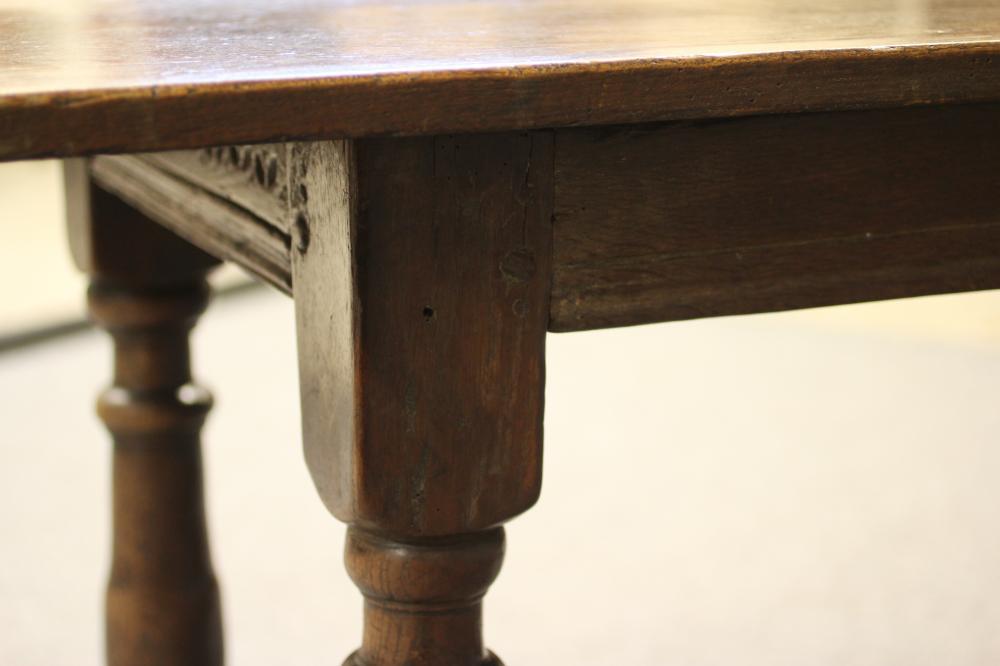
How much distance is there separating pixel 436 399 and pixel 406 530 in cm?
6

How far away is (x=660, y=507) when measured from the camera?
188cm

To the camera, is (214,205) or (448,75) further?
(214,205)

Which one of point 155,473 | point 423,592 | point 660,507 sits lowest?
point 660,507

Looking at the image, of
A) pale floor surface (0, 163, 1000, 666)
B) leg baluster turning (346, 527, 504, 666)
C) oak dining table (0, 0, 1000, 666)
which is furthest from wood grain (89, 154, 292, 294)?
pale floor surface (0, 163, 1000, 666)

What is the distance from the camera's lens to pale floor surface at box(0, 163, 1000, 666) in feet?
5.05

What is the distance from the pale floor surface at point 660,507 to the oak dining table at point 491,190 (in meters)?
0.90

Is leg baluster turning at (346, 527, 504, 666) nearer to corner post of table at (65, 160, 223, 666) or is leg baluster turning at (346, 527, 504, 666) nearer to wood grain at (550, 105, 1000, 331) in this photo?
wood grain at (550, 105, 1000, 331)

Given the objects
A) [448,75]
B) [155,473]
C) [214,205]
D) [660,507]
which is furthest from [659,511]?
[448,75]

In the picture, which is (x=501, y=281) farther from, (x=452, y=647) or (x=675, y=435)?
(x=675, y=435)

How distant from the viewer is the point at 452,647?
24.9 inches

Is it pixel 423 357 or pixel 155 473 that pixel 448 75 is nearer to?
pixel 423 357

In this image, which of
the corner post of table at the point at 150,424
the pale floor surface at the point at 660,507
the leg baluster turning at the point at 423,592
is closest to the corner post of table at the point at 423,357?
the leg baluster turning at the point at 423,592

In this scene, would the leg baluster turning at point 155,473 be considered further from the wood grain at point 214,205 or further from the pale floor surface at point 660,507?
the pale floor surface at point 660,507

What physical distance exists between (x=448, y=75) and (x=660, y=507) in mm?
1446
